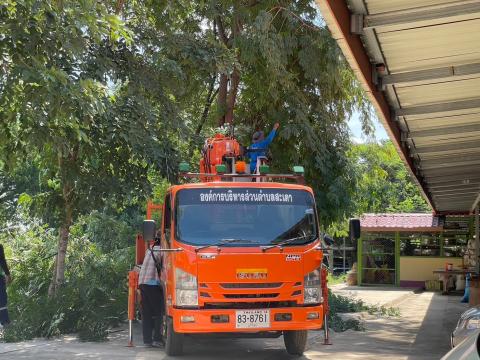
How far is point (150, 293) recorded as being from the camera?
11.1 meters

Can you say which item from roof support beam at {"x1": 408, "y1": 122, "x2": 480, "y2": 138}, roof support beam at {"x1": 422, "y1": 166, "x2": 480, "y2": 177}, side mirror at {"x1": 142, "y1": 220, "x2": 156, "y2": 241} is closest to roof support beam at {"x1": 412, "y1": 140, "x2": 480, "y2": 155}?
roof support beam at {"x1": 408, "y1": 122, "x2": 480, "y2": 138}

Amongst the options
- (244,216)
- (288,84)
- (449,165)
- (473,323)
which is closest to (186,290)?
(244,216)

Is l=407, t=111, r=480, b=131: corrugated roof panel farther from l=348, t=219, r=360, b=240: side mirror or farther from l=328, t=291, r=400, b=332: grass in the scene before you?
l=328, t=291, r=400, b=332: grass

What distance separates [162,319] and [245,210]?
252 centimetres

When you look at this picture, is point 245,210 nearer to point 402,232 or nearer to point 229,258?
point 229,258

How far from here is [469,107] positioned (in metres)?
9.73

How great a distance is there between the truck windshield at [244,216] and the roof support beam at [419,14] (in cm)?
385

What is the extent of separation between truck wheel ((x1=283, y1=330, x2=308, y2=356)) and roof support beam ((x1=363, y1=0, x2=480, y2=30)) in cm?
525

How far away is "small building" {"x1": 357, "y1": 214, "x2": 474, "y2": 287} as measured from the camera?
1158 inches

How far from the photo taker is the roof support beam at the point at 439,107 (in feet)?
31.4

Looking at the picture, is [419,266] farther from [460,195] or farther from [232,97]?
[232,97]

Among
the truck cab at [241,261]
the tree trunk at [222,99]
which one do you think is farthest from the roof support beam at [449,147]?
the tree trunk at [222,99]

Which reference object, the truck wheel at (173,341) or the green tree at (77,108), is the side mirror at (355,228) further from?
the green tree at (77,108)

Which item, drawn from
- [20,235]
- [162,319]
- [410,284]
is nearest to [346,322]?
[162,319]
